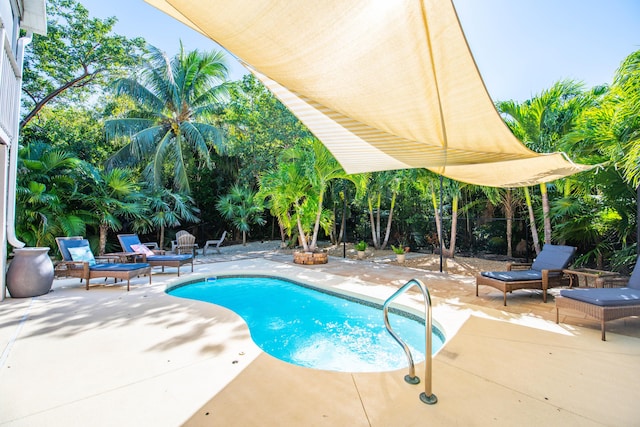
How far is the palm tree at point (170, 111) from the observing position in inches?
558

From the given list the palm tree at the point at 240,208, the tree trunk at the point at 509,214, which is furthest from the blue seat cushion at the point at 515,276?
the palm tree at the point at 240,208

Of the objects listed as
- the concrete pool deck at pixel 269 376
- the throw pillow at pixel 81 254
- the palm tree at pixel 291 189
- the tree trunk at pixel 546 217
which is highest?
the palm tree at pixel 291 189

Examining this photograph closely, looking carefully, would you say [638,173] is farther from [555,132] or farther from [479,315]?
[555,132]

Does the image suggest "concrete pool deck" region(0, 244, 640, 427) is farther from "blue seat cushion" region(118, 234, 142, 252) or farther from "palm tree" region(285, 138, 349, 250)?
"palm tree" region(285, 138, 349, 250)

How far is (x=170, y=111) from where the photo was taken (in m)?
15.5

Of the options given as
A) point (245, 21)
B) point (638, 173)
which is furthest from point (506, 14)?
point (245, 21)

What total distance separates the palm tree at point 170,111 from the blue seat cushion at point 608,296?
14169mm

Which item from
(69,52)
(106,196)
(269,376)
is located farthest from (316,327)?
(69,52)

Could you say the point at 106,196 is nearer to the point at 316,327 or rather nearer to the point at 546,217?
the point at 316,327

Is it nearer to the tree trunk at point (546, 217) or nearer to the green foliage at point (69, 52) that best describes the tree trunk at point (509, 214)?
the tree trunk at point (546, 217)

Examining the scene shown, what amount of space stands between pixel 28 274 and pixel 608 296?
898 centimetres

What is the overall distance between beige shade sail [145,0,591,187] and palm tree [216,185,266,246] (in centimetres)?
1067

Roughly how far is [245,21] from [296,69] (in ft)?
2.30

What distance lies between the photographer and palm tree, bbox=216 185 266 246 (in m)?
14.6
